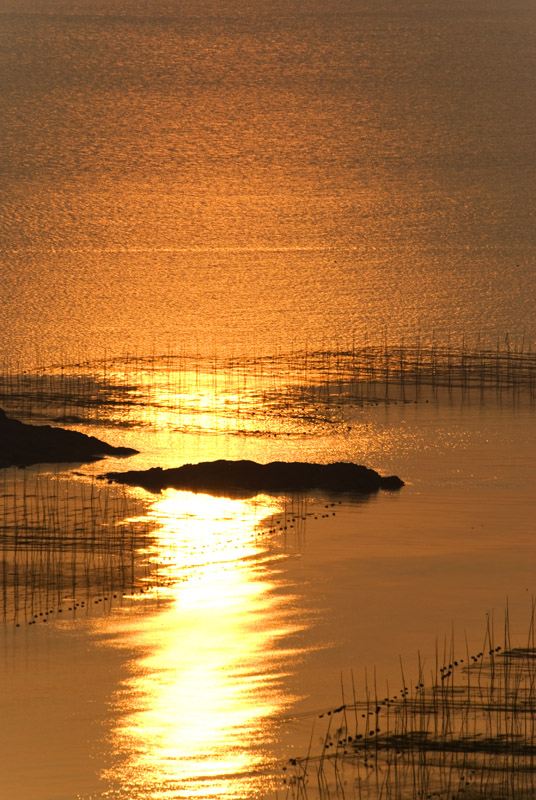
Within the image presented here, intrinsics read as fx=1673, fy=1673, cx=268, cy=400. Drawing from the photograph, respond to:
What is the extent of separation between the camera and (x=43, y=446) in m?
39.7

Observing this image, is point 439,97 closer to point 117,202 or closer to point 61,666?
point 117,202

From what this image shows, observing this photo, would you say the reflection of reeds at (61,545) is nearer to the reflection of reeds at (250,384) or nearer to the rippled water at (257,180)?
the reflection of reeds at (250,384)

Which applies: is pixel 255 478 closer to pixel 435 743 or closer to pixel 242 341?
pixel 435 743

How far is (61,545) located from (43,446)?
9.83 metres

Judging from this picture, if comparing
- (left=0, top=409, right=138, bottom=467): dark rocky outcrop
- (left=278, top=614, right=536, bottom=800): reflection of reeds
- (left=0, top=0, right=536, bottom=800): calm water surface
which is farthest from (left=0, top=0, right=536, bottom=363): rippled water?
(left=278, top=614, right=536, bottom=800): reflection of reeds

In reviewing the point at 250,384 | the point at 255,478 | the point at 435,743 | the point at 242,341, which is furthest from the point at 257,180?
the point at 435,743

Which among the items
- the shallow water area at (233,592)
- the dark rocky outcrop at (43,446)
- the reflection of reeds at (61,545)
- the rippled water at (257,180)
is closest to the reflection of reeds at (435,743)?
the shallow water area at (233,592)

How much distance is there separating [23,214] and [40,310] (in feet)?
123

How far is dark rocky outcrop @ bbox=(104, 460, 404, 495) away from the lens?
36562 millimetres

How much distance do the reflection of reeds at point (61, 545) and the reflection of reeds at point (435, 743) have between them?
21.0 feet

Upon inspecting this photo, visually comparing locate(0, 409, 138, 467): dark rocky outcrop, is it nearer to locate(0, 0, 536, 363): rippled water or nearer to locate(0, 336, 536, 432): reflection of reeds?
locate(0, 336, 536, 432): reflection of reeds

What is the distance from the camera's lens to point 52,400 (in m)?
48.6

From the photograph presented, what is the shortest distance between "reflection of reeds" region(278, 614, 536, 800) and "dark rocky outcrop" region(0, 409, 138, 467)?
17748 millimetres

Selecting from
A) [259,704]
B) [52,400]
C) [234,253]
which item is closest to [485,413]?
[52,400]
